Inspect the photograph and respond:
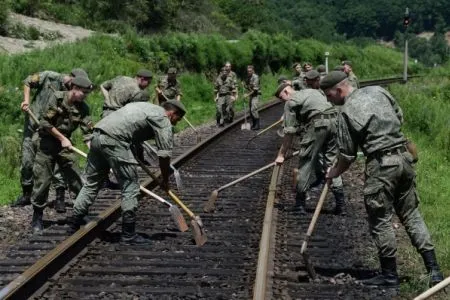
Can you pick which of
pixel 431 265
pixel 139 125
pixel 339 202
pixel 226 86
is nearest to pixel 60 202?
pixel 139 125

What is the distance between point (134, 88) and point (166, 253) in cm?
385

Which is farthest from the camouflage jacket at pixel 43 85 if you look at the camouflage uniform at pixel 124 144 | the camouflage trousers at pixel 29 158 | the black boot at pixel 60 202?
the camouflage uniform at pixel 124 144

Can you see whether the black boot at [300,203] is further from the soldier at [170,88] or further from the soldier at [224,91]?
the soldier at [224,91]

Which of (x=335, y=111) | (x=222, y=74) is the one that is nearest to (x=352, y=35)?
(x=222, y=74)

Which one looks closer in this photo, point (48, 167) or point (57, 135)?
point (57, 135)

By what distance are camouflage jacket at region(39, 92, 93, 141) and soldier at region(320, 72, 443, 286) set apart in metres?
3.10

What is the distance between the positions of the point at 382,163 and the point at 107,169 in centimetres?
296

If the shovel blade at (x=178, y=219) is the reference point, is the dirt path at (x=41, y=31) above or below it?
above

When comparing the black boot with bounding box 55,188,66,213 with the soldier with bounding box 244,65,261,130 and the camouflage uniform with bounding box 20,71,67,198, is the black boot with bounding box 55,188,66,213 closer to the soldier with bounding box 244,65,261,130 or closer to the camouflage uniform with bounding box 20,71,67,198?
the camouflage uniform with bounding box 20,71,67,198

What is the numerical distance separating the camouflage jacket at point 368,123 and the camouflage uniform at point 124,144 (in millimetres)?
1815

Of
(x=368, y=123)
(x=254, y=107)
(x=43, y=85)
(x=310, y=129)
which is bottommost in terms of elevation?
(x=254, y=107)

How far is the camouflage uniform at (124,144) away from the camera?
22.7 ft

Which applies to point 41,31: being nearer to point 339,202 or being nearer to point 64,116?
point 64,116

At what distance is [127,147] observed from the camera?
7137mm
